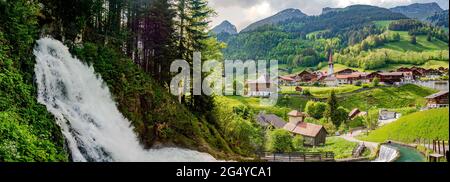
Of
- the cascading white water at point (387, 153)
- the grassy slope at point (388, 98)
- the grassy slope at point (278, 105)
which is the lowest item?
the cascading white water at point (387, 153)

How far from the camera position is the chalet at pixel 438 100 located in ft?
27.3

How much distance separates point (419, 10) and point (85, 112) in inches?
263

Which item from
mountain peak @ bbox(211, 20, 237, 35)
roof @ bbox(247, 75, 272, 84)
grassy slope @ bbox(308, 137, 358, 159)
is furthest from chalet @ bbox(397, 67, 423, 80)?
mountain peak @ bbox(211, 20, 237, 35)

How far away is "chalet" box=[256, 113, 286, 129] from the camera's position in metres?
9.53

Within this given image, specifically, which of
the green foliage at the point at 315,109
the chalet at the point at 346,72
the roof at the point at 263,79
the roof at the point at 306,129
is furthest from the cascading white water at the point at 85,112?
the chalet at the point at 346,72

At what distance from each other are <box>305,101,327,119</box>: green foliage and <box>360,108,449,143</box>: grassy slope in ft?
3.22

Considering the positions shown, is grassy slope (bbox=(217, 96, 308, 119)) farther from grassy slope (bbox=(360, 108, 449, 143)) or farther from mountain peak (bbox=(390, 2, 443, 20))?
mountain peak (bbox=(390, 2, 443, 20))

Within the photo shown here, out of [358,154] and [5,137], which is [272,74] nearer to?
[358,154]

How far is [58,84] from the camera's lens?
839 cm

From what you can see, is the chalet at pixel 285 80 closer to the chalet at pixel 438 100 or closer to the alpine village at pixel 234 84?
the alpine village at pixel 234 84

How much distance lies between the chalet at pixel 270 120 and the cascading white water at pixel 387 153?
205cm
